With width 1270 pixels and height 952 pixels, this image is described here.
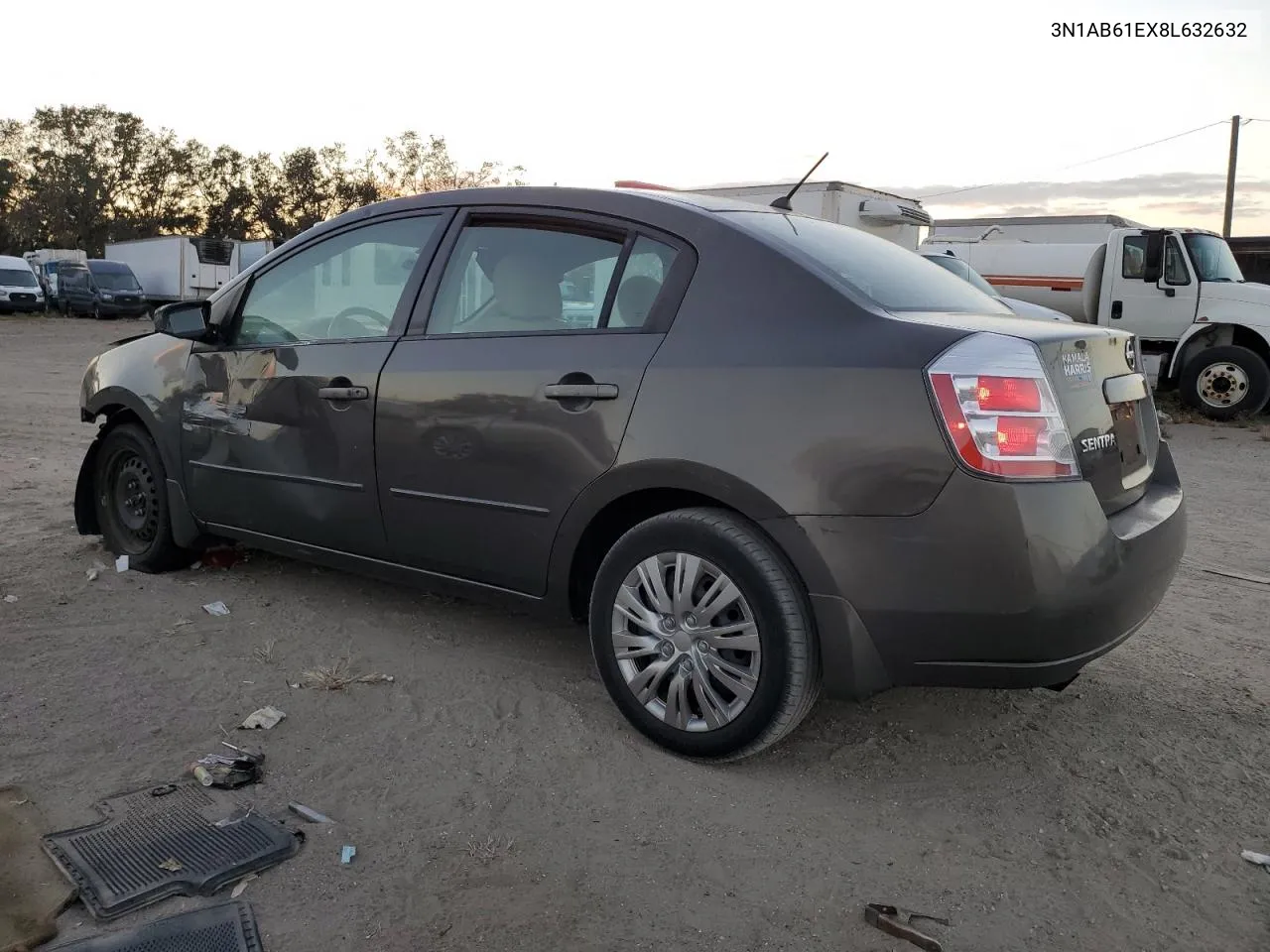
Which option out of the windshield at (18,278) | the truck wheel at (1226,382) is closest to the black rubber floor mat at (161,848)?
the truck wheel at (1226,382)

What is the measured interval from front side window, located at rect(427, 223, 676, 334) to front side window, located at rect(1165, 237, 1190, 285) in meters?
11.9

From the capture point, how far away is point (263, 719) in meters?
3.32

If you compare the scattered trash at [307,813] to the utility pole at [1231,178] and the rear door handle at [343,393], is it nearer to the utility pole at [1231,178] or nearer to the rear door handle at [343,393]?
the rear door handle at [343,393]

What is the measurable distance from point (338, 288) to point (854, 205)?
1194 centimetres

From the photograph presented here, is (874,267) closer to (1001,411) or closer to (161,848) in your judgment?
(1001,411)

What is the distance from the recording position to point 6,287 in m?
31.9

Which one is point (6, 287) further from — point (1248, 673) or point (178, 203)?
point (1248, 673)

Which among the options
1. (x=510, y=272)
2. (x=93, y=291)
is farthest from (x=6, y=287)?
(x=510, y=272)

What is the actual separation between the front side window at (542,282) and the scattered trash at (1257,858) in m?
2.18

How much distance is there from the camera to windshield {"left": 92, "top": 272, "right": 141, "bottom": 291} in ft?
107

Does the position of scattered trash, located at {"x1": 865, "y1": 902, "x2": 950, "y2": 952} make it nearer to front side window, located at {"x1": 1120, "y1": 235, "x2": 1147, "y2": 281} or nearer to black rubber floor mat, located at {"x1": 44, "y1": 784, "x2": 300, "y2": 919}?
black rubber floor mat, located at {"x1": 44, "y1": 784, "x2": 300, "y2": 919}

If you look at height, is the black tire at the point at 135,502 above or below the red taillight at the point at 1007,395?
below

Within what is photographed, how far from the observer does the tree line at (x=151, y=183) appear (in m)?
49.8

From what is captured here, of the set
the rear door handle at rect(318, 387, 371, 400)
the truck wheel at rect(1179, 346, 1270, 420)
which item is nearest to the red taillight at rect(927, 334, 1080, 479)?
the rear door handle at rect(318, 387, 371, 400)
